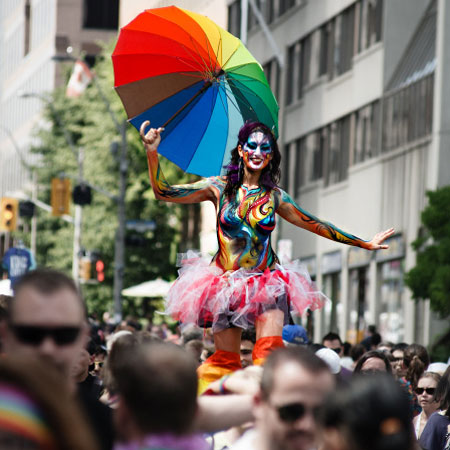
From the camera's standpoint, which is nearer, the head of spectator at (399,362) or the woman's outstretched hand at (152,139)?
the woman's outstretched hand at (152,139)

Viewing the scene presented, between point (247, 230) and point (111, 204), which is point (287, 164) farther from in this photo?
point (247, 230)

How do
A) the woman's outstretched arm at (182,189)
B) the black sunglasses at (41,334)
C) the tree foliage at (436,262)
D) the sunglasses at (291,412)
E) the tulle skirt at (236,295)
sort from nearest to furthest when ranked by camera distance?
the black sunglasses at (41,334) → the sunglasses at (291,412) → the tulle skirt at (236,295) → the woman's outstretched arm at (182,189) → the tree foliage at (436,262)

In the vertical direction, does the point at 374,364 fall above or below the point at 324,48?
below

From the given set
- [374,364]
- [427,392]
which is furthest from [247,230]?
[427,392]

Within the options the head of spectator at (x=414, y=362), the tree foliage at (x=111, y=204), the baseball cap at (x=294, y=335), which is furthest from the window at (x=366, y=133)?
the head of spectator at (x=414, y=362)

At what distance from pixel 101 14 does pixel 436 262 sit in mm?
70230

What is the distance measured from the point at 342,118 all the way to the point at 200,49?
1212 inches

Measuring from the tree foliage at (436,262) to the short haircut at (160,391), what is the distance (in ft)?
66.6

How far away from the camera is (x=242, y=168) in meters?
8.77

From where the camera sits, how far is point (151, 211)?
4997cm

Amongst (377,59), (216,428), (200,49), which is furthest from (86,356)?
(377,59)

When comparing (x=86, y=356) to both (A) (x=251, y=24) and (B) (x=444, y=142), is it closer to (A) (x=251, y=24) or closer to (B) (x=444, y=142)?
(B) (x=444, y=142)

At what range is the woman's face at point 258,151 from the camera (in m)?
8.59

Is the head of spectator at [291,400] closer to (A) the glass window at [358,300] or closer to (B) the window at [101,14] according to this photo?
(A) the glass window at [358,300]
